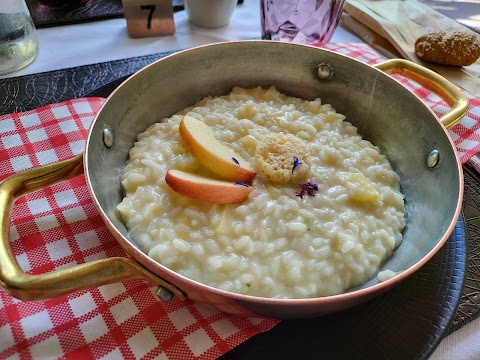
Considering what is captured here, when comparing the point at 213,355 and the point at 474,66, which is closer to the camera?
the point at 213,355

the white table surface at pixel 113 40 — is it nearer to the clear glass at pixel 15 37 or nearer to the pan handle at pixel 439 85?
the clear glass at pixel 15 37

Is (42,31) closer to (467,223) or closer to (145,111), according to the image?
(145,111)

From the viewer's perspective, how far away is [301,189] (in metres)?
1.34

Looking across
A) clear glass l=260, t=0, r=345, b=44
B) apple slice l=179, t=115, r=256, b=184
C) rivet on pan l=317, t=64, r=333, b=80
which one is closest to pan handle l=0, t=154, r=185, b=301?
apple slice l=179, t=115, r=256, b=184

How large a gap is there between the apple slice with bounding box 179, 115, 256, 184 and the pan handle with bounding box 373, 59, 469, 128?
70 centimetres

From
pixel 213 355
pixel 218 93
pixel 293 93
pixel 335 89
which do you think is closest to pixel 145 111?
pixel 218 93

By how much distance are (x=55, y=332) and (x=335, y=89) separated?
128 centimetres

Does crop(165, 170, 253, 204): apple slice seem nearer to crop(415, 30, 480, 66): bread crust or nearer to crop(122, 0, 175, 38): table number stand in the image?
crop(122, 0, 175, 38): table number stand

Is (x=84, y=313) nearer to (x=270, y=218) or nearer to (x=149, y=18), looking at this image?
(x=270, y=218)

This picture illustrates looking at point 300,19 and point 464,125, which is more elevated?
point 300,19

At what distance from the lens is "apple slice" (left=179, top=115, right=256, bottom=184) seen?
1319 mm

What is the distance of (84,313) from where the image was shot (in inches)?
43.4

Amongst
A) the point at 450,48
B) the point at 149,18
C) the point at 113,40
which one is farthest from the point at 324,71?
the point at 113,40

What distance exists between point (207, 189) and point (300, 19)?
148cm
